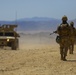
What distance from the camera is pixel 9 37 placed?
26.1m

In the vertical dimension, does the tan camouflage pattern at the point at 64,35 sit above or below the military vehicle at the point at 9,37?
above

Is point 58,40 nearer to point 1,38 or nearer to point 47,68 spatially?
point 47,68

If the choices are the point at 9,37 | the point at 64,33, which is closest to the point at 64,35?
the point at 64,33

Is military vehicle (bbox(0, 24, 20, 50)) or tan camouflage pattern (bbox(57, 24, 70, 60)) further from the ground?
tan camouflage pattern (bbox(57, 24, 70, 60))

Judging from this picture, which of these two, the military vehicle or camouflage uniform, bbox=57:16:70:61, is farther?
the military vehicle

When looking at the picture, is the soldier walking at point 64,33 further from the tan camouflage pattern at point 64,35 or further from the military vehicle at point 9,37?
the military vehicle at point 9,37

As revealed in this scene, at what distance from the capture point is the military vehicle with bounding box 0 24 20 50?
1015 inches

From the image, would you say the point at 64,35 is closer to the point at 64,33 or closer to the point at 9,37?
the point at 64,33

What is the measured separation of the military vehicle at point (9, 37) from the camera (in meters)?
25.8

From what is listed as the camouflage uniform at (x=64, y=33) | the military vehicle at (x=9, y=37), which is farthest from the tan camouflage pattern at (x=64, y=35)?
the military vehicle at (x=9, y=37)

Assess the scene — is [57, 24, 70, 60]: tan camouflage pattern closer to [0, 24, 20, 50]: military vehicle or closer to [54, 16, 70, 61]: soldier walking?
[54, 16, 70, 61]: soldier walking

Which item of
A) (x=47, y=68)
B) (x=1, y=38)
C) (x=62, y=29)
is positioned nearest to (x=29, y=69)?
(x=47, y=68)

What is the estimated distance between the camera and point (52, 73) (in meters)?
12.1

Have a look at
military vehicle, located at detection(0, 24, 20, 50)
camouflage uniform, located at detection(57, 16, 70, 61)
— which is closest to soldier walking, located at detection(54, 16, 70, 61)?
camouflage uniform, located at detection(57, 16, 70, 61)
